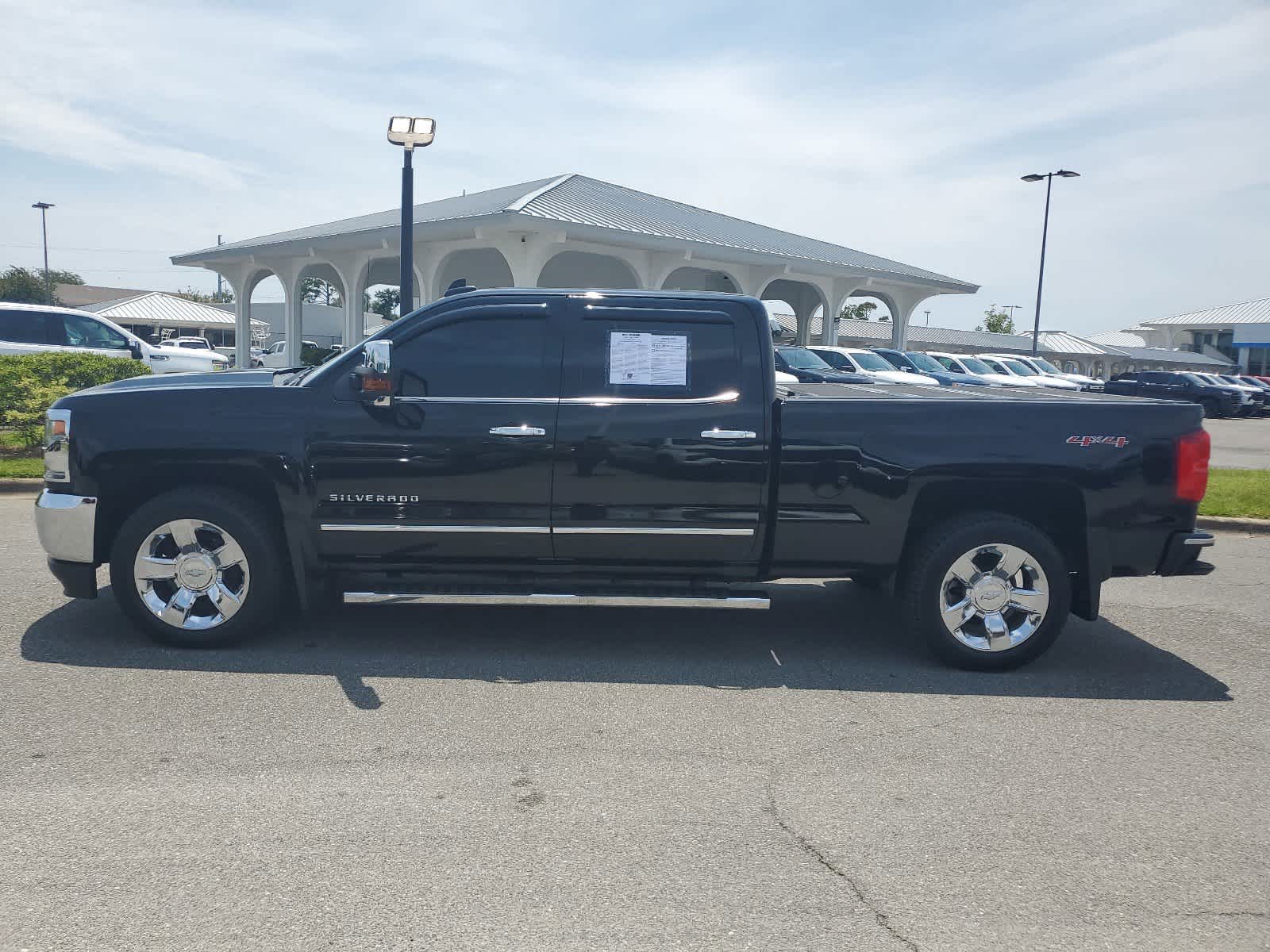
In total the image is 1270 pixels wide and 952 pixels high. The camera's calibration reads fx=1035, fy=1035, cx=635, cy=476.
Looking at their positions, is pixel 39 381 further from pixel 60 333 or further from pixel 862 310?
pixel 862 310

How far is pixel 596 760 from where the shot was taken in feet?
13.6

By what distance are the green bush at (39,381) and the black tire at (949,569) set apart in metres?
10.5

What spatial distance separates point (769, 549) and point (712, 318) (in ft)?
4.18

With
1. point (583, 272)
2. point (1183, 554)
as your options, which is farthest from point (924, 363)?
point (1183, 554)

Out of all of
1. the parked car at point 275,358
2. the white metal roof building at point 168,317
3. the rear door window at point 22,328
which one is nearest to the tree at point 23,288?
the white metal roof building at point 168,317

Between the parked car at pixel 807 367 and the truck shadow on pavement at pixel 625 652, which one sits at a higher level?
the parked car at pixel 807 367

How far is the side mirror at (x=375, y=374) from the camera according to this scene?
5.04 m

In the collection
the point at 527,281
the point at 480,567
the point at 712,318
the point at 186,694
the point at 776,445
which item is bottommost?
the point at 186,694

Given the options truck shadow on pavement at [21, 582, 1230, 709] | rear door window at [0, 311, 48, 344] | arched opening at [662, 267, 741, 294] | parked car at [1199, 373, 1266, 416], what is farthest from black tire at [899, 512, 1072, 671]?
parked car at [1199, 373, 1266, 416]

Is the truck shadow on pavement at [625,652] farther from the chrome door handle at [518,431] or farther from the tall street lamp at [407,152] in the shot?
the tall street lamp at [407,152]

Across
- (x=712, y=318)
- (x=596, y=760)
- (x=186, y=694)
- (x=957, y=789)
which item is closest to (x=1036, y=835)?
→ (x=957, y=789)

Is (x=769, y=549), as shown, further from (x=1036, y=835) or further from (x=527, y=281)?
(x=527, y=281)

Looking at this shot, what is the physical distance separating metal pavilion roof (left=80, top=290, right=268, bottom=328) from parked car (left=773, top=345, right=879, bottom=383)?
1818 inches

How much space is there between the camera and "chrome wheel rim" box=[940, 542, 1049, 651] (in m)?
5.39
